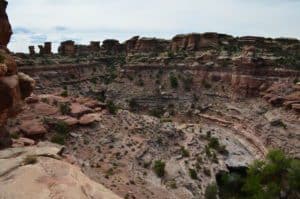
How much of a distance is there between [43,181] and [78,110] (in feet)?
86.6

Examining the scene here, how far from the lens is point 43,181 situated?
1374cm

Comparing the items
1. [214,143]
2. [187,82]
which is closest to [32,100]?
[214,143]

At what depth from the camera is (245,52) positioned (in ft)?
184

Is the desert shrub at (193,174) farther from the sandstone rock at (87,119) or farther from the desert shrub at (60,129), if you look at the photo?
the desert shrub at (60,129)

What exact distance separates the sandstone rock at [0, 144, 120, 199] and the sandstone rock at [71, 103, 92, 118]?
2265cm

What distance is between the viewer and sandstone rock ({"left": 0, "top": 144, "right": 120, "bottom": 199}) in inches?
516

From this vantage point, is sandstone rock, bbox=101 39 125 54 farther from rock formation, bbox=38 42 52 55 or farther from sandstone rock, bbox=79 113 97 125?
sandstone rock, bbox=79 113 97 125

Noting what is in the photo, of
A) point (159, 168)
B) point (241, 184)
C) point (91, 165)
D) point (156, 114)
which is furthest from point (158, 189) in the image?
point (156, 114)

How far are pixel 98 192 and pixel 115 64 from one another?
5463 cm

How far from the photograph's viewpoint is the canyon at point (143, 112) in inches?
731

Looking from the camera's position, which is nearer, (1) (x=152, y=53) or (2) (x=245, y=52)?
(2) (x=245, y=52)

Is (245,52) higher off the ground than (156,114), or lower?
higher

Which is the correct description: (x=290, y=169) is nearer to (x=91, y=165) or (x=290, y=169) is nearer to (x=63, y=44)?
(x=91, y=165)

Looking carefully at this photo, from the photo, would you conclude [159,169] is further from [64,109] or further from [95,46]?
[95,46]
